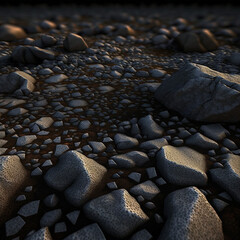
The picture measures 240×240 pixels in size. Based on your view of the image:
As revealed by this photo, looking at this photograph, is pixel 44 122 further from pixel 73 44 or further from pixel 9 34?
pixel 9 34

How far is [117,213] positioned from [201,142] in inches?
28.9

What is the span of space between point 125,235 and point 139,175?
13.4 inches

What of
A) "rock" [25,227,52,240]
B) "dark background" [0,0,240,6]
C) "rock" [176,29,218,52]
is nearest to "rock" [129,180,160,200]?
"rock" [25,227,52,240]

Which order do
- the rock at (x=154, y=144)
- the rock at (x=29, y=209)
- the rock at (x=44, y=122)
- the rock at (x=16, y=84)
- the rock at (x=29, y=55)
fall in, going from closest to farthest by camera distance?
1. the rock at (x=29, y=209)
2. the rock at (x=154, y=144)
3. the rock at (x=44, y=122)
4. the rock at (x=16, y=84)
5. the rock at (x=29, y=55)

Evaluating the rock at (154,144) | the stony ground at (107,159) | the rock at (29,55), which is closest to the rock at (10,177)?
the stony ground at (107,159)

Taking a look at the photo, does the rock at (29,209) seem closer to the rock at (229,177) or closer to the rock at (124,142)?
the rock at (124,142)

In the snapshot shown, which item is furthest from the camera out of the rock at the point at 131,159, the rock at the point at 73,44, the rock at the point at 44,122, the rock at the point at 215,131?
the rock at the point at 73,44

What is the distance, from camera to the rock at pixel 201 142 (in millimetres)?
1485

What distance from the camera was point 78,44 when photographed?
3176 millimetres

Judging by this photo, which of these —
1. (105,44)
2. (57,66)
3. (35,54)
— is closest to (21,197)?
(57,66)

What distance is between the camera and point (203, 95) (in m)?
1.76

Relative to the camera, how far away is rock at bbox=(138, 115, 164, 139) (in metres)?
1.59

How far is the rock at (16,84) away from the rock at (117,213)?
1400 mm

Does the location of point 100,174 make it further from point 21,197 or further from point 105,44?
point 105,44
